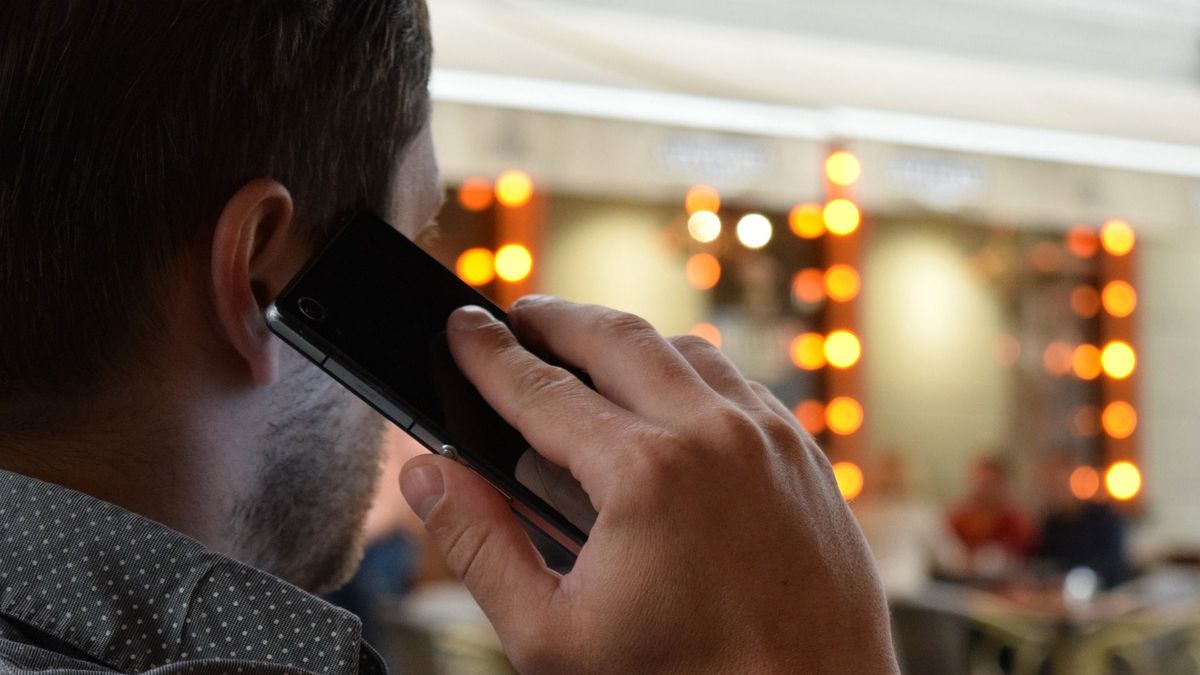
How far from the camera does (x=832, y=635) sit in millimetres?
653

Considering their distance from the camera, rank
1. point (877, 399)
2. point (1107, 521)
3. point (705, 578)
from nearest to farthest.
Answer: point (705, 578) → point (1107, 521) → point (877, 399)

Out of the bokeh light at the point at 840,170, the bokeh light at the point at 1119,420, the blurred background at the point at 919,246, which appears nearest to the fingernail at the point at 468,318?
the blurred background at the point at 919,246

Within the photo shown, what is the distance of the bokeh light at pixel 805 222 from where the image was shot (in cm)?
671

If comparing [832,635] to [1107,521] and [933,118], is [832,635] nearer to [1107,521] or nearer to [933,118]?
[933,118]

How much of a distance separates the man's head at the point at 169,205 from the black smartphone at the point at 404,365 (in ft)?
0.09

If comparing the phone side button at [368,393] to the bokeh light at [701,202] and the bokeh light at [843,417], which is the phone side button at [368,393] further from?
the bokeh light at [843,417]

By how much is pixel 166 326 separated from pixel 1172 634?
4.57 metres

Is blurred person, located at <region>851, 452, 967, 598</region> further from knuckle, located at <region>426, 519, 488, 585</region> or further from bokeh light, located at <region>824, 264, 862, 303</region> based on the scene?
knuckle, located at <region>426, 519, 488, 585</region>

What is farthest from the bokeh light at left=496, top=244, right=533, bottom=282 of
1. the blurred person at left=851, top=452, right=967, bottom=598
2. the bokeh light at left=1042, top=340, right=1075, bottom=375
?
the bokeh light at left=1042, top=340, right=1075, bottom=375

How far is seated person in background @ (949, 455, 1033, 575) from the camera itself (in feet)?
20.7

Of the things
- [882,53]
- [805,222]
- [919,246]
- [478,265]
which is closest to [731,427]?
[882,53]

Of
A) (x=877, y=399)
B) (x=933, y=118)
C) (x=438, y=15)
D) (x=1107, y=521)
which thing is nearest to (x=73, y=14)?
(x=438, y=15)

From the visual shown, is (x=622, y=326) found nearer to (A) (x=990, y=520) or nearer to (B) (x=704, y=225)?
(B) (x=704, y=225)

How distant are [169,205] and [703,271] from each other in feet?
19.6
